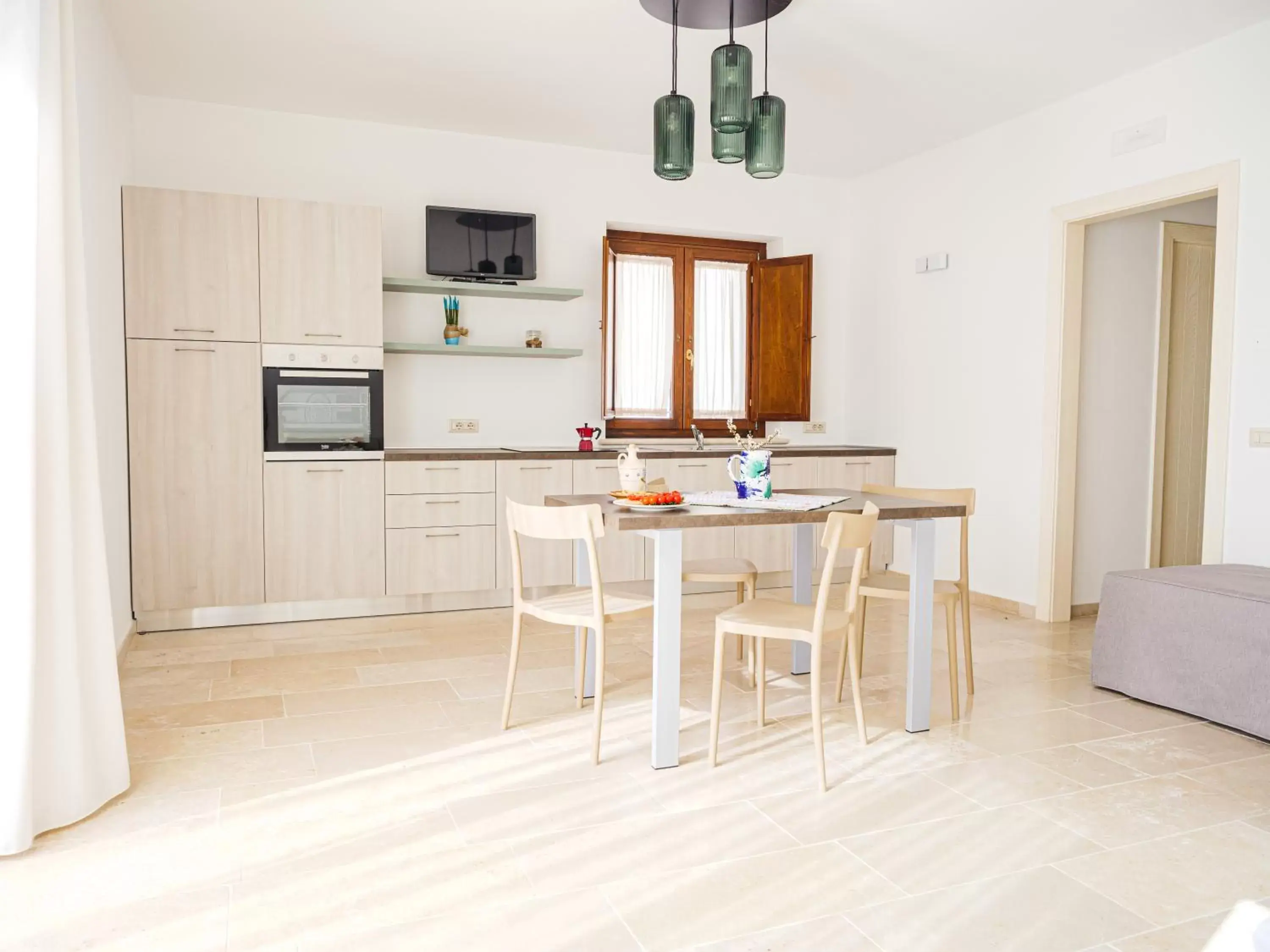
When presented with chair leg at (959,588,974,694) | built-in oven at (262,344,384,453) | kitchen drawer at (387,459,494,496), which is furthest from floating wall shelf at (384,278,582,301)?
chair leg at (959,588,974,694)

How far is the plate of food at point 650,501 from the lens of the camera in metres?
2.96

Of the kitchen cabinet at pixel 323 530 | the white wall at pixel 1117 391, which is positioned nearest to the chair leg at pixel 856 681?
the white wall at pixel 1117 391

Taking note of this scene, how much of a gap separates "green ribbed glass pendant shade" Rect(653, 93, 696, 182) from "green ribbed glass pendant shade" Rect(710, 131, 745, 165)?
0.30 ft

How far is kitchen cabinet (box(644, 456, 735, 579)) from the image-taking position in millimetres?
5305

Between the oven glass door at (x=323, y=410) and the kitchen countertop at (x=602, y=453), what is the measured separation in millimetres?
204

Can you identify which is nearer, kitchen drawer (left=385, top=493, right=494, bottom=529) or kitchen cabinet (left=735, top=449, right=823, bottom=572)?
kitchen drawer (left=385, top=493, right=494, bottom=529)

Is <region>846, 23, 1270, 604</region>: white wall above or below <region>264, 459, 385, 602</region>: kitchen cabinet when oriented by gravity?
above

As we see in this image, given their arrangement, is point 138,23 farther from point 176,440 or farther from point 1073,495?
point 1073,495

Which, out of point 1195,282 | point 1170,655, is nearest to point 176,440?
point 1170,655

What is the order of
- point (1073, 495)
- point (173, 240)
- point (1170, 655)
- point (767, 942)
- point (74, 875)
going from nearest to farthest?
point (767, 942) → point (74, 875) → point (1170, 655) → point (173, 240) → point (1073, 495)

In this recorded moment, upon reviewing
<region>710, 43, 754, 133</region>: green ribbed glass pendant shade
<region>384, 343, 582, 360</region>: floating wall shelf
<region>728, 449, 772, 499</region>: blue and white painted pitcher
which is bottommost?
<region>728, 449, 772, 499</region>: blue and white painted pitcher

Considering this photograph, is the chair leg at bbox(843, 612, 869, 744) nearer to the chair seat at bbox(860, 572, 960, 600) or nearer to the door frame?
the chair seat at bbox(860, 572, 960, 600)

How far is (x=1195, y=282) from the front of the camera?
17.0 feet

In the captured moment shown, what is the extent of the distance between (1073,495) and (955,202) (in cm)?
185
